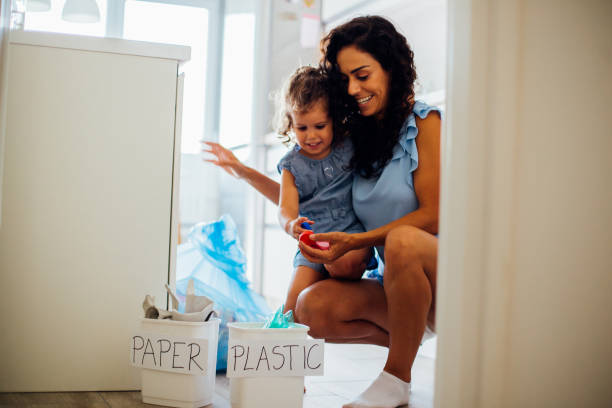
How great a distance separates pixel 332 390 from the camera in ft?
4.54

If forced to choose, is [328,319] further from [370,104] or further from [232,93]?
[232,93]

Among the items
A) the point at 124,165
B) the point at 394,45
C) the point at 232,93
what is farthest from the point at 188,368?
the point at 232,93

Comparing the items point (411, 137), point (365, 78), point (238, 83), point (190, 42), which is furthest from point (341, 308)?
point (190, 42)

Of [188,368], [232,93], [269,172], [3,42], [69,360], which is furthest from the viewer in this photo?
[232,93]

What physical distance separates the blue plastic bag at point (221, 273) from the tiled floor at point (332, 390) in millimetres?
223

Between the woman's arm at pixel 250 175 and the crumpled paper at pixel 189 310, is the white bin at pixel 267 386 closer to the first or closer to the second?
the crumpled paper at pixel 189 310

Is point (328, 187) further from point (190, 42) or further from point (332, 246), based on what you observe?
point (190, 42)

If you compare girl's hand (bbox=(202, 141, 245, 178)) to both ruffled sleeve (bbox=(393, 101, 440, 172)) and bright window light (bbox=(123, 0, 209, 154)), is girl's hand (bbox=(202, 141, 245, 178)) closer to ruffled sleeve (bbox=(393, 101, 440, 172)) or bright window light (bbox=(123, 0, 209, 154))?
ruffled sleeve (bbox=(393, 101, 440, 172))

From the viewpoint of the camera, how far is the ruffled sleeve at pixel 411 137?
1320 mm

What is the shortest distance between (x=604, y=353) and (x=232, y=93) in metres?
2.87

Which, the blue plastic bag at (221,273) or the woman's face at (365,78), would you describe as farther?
the blue plastic bag at (221,273)

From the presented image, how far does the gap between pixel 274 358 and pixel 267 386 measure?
5cm

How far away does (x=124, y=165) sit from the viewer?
1328 millimetres

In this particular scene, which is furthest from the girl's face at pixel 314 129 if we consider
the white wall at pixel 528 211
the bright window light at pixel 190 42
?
the bright window light at pixel 190 42
